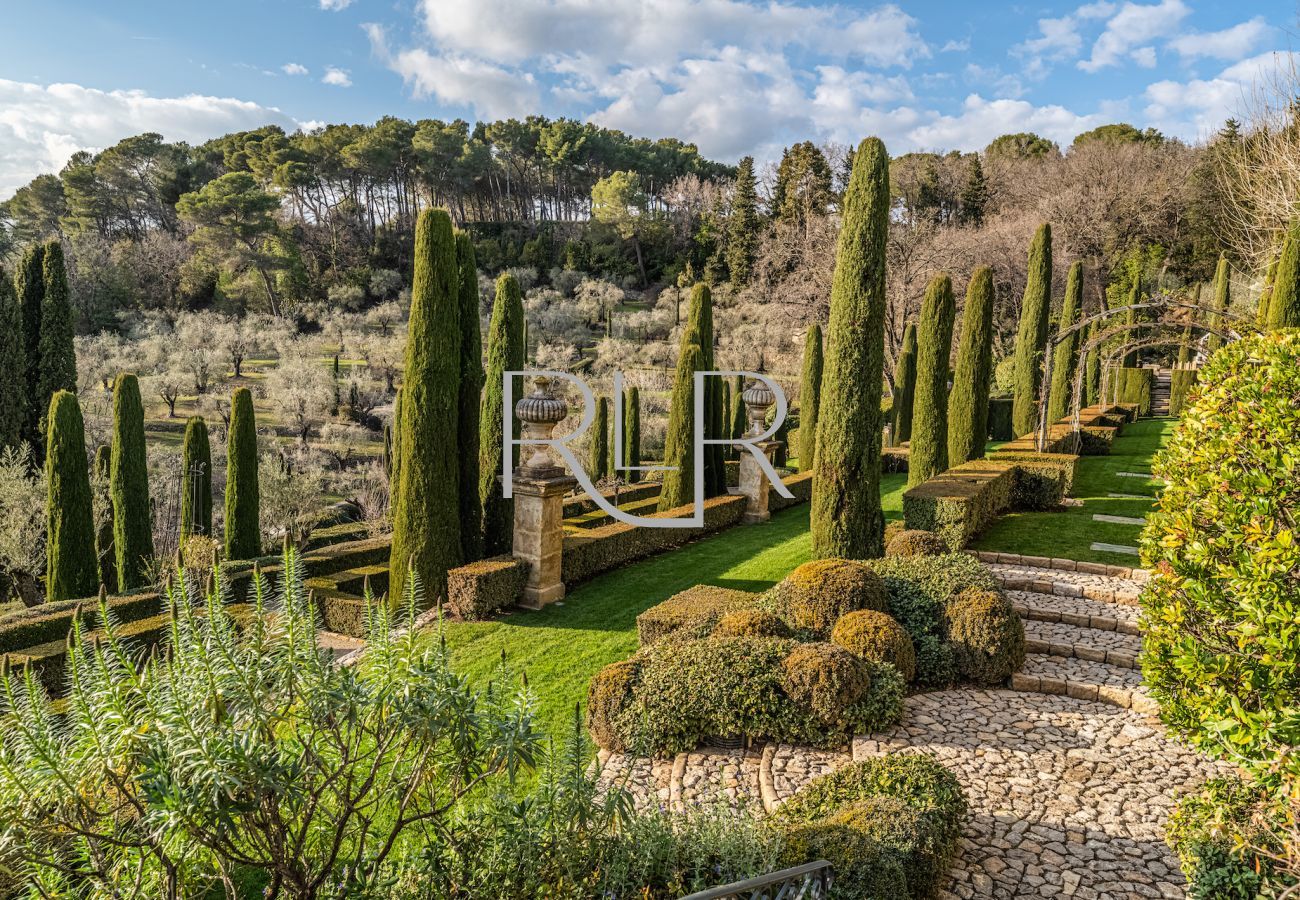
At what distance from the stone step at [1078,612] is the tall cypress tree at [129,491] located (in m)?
13.9

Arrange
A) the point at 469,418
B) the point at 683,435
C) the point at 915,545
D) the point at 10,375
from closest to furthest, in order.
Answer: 1. the point at 915,545
2. the point at 469,418
3. the point at 683,435
4. the point at 10,375

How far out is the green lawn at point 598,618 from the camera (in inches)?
278

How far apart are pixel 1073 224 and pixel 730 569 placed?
30937 mm

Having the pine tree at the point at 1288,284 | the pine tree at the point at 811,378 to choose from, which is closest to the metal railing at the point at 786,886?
the pine tree at the point at 1288,284

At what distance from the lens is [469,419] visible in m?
10.0

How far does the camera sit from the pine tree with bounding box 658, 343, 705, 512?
13883mm

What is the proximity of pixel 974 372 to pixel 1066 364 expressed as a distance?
27.8 feet

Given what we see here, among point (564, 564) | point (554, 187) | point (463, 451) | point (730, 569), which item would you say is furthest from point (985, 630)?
point (554, 187)

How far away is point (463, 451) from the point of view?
32.7 ft

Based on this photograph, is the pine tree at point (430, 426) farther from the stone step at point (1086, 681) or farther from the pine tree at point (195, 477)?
the pine tree at point (195, 477)

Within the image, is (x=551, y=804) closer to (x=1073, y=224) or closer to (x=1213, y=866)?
(x=1213, y=866)

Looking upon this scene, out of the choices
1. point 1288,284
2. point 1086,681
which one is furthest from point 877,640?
point 1288,284

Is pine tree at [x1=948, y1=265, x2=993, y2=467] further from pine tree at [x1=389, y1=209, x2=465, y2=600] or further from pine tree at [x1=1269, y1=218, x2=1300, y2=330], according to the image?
pine tree at [x1=389, y1=209, x2=465, y2=600]

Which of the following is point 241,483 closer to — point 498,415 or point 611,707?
point 498,415
